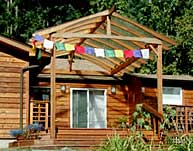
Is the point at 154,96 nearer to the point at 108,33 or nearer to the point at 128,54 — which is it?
Answer: the point at 128,54

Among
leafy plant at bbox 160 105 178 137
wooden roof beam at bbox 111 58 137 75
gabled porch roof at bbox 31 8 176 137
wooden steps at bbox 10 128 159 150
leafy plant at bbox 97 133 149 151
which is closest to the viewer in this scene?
leafy plant at bbox 97 133 149 151

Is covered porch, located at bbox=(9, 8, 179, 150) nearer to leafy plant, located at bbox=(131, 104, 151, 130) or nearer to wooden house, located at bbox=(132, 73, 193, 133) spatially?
leafy plant, located at bbox=(131, 104, 151, 130)

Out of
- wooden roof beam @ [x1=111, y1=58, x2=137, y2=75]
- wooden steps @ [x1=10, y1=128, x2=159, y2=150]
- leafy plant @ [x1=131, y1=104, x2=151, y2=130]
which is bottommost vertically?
wooden steps @ [x1=10, y1=128, x2=159, y2=150]

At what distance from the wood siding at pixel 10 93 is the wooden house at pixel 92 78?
0.45 feet

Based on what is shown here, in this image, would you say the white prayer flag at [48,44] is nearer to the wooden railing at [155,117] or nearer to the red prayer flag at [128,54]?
the red prayer flag at [128,54]

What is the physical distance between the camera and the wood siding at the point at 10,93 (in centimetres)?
1658

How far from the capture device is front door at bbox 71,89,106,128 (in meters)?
18.6

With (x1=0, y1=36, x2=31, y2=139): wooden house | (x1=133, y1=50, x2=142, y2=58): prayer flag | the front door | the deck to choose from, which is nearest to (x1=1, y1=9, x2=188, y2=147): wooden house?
the front door

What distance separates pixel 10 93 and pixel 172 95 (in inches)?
265

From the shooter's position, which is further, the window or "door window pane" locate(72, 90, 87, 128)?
the window

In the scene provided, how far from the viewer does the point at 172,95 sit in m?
20.5

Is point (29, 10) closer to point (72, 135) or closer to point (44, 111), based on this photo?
point (44, 111)

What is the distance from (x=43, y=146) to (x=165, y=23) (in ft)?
47.7

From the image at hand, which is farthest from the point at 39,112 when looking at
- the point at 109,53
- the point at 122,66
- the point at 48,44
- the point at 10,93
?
the point at 122,66
